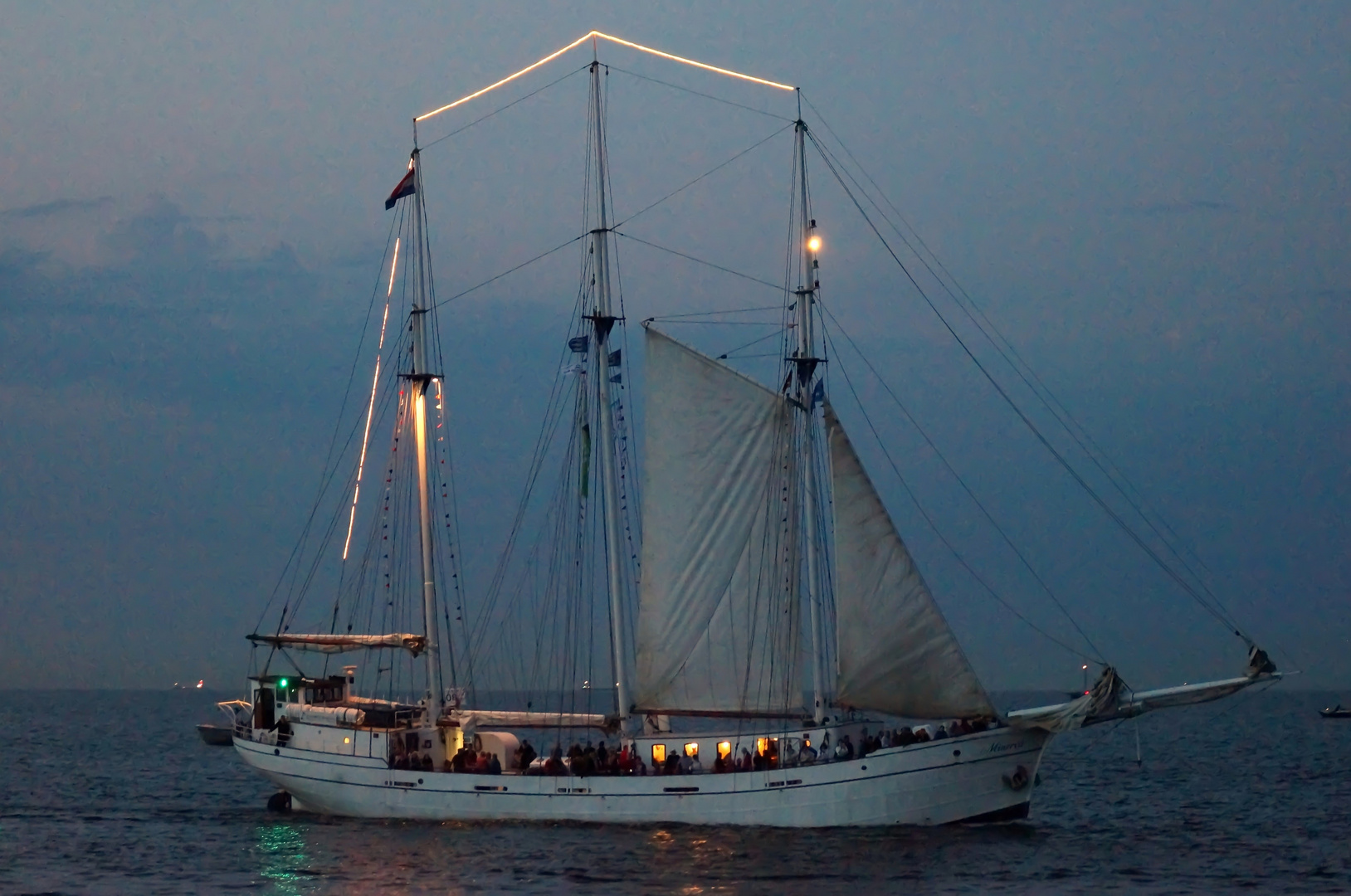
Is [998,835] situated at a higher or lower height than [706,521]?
lower

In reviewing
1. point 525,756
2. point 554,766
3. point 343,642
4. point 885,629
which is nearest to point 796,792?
point 885,629

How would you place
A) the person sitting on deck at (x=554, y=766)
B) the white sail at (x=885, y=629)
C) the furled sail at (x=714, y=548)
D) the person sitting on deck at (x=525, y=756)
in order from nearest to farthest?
the white sail at (x=885, y=629), the person sitting on deck at (x=554, y=766), the person sitting on deck at (x=525, y=756), the furled sail at (x=714, y=548)

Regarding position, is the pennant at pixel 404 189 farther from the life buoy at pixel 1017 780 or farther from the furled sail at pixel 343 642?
the life buoy at pixel 1017 780

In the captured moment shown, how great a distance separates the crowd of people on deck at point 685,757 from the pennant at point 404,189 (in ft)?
68.3

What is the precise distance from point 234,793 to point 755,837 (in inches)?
1489

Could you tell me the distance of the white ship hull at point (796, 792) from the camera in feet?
171

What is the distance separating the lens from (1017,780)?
53.2 m

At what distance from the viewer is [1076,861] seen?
49.9 metres

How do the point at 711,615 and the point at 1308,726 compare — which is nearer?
the point at 711,615

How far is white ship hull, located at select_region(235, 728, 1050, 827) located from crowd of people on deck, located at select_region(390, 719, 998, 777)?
44 cm

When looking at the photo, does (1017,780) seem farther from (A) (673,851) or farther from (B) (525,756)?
(B) (525,756)

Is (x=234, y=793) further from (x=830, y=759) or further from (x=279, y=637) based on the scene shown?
(x=830, y=759)

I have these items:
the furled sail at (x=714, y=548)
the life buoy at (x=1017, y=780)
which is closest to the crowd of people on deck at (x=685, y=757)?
the life buoy at (x=1017, y=780)

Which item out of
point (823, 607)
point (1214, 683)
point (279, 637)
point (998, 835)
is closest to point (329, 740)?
point (279, 637)
